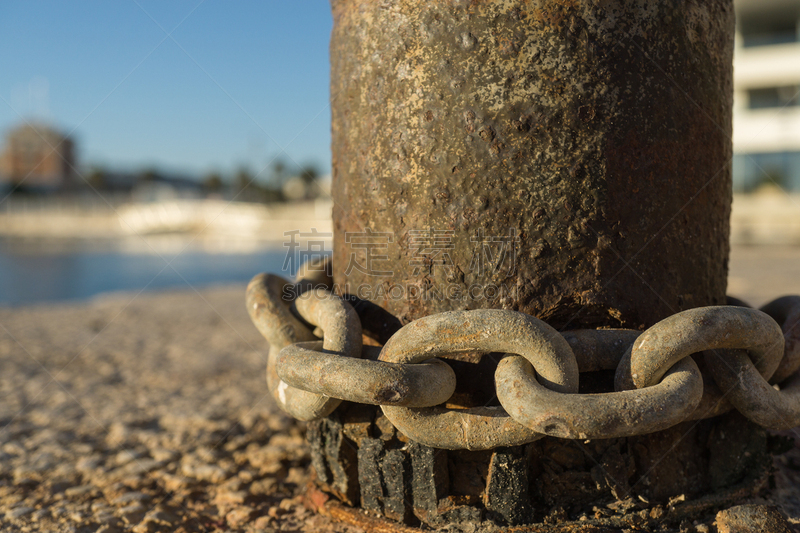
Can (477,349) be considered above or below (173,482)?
above

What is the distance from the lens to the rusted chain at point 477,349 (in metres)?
1.15

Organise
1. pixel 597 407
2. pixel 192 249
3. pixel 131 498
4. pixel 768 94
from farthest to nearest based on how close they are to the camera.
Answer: pixel 768 94 → pixel 192 249 → pixel 131 498 → pixel 597 407

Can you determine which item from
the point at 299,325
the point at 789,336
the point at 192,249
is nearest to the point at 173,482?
the point at 299,325

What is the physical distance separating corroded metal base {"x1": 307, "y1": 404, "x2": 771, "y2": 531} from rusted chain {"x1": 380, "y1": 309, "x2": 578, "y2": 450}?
13cm

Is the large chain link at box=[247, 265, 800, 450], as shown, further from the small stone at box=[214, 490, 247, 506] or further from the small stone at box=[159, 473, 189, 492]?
the small stone at box=[159, 473, 189, 492]

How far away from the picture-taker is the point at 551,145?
133cm

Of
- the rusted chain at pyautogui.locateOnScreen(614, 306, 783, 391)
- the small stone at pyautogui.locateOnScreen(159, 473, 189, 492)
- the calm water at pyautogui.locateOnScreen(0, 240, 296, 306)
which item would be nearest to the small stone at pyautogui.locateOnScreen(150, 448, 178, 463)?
the small stone at pyautogui.locateOnScreen(159, 473, 189, 492)

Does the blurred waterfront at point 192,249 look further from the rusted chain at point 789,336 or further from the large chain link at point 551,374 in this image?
the rusted chain at point 789,336

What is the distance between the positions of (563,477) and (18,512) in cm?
159

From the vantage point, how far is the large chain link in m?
1.08

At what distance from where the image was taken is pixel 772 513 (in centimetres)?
134

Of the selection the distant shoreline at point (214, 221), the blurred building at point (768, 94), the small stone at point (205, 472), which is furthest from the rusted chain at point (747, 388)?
the blurred building at point (768, 94)

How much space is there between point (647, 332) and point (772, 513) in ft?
1.91

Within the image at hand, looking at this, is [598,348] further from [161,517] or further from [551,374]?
[161,517]
